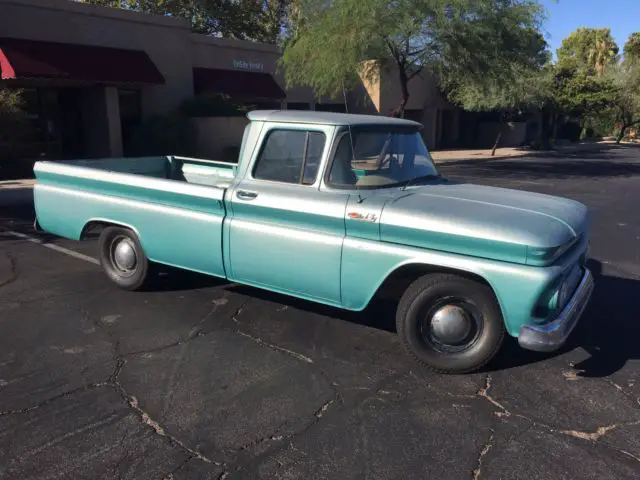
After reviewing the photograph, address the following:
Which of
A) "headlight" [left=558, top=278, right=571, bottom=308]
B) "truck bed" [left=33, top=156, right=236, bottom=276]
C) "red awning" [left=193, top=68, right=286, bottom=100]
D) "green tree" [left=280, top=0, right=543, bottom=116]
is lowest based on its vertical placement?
"headlight" [left=558, top=278, right=571, bottom=308]

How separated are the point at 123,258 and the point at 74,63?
44.9 ft

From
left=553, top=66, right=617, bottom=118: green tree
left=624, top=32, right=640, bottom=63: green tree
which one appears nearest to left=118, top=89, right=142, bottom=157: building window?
left=553, top=66, right=617, bottom=118: green tree

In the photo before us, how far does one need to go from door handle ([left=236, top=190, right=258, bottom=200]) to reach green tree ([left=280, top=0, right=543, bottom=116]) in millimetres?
13773

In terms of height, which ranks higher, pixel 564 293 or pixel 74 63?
pixel 74 63

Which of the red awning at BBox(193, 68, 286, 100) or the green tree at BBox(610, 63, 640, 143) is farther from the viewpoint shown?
the green tree at BBox(610, 63, 640, 143)

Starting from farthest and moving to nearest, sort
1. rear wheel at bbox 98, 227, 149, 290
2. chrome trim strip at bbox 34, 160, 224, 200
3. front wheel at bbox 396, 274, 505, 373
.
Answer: rear wheel at bbox 98, 227, 149, 290 < chrome trim strip at bbox 34, 160, 224, 200 < front wheel at bbox 396, 274, 505, 373

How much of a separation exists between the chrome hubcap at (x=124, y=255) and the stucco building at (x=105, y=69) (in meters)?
12.2

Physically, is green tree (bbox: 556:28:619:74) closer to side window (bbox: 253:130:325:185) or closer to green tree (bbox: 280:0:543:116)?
green tree (bbox: 280:0:543:116)

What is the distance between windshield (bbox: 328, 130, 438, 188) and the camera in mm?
4598

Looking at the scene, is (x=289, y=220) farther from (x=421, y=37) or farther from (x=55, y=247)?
(x=421, y=37)

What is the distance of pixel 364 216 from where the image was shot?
168 inches

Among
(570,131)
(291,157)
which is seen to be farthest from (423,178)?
(570,131)

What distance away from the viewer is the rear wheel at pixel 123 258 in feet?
18.9

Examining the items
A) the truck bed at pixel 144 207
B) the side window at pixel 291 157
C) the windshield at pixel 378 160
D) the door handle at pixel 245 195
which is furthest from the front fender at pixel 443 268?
the truck bed at pixel 144 207
